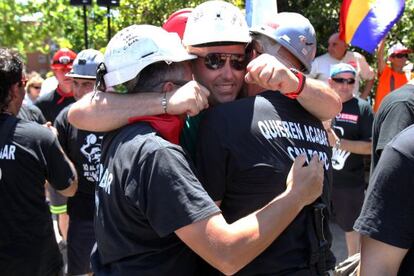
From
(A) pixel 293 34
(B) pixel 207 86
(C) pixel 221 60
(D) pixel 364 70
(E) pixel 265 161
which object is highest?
(A) pixel 293 34

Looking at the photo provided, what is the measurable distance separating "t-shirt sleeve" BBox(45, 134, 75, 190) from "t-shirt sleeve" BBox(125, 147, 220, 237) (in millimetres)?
1670

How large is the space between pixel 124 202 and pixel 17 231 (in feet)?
5.03

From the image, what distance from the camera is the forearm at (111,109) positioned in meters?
2.06

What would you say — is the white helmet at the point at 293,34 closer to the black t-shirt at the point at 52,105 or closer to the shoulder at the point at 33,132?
the shoulder at the point at 33,132

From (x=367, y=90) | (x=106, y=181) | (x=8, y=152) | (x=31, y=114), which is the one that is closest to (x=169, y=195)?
(x=106, y=181)

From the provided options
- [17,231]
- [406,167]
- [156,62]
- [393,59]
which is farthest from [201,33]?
[393,59]

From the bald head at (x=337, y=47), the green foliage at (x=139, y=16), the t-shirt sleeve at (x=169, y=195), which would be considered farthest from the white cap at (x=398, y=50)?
the t-shirt sleeve at (x=169, y=195)

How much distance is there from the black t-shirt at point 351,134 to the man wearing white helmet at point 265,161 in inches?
132

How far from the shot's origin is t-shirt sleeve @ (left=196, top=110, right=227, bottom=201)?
209 cm

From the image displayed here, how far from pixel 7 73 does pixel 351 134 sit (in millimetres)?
3364

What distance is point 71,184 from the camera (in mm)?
3631

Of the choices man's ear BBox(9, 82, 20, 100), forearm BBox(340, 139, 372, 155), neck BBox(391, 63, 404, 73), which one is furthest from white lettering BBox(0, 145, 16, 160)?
neck BBox(391, 63, 404, 73)

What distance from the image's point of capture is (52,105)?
6289mm

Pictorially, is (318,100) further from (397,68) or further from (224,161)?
(397,68)
